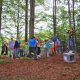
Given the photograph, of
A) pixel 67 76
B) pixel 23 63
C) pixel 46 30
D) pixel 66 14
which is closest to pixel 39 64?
pixel 23 63

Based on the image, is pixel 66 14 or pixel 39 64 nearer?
pixel 39 64

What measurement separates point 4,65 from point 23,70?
2.21 m

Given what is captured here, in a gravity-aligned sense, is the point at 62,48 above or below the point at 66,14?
below

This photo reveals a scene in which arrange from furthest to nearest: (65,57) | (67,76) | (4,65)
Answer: (65,57)
(4,65)
(67,76)

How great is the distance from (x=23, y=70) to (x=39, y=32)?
2923cm

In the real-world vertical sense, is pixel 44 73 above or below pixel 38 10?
below

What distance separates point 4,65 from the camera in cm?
1803

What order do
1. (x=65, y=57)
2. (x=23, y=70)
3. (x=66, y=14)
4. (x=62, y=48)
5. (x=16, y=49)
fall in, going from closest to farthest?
(x=23, y=70), (x=65, y=57), (x=16, y=49), (x=62, y=48), (x=66, y=14)

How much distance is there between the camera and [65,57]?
19672mm

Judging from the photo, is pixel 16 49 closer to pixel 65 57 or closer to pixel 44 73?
pixel 65 57

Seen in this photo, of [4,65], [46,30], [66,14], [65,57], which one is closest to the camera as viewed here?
[4,65]

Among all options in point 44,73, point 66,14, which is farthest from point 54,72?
point 66,14

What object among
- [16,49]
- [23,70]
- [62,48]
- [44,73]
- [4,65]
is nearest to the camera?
[44,73]

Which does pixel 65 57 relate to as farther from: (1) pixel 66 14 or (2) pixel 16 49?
(1) pixel 66 14
